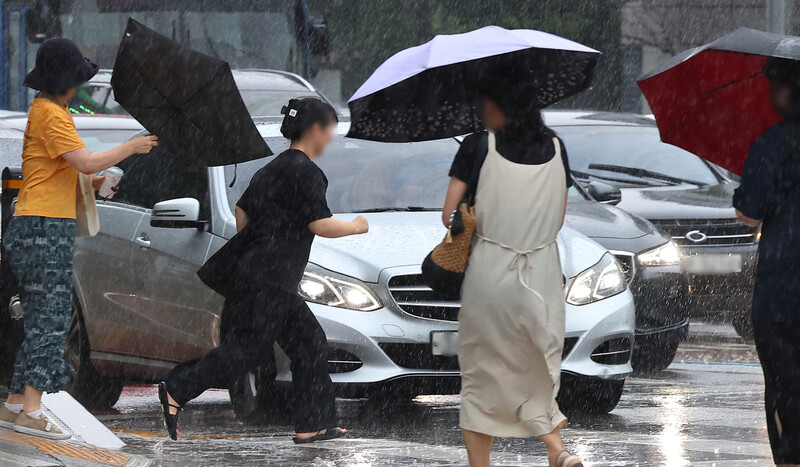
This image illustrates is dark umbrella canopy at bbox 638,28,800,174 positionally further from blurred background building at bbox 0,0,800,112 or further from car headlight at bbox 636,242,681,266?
blurred background building at bbox 0,0,800,112

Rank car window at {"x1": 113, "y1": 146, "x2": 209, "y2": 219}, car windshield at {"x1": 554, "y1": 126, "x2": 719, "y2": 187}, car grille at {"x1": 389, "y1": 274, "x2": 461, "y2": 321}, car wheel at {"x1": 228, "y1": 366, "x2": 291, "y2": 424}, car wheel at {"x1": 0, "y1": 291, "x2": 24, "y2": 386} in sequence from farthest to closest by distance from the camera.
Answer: car windshield at {"x1": 554, "y1": 126, "x2": 719, "y2": 187} → car window at {"x1": 113, "y1": 146, "x2": 209, "y2": 219} → car wheel at {"x1": 0, "y1": 291, "x2": 24, "y2": 386} → car wheel at {"x1": 228, "y1": 366, "x2": 291, "y2": 424} → car grille at {"x1": 389, "y1": 274, "x2": 461, "y2": 321}

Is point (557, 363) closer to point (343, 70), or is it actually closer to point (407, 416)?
point (407, 416)

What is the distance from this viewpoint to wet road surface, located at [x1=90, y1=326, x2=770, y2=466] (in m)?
6.86

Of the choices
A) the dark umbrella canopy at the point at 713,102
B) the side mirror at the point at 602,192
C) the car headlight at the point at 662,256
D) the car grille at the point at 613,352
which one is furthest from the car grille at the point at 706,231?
the dark umbrella canopy at the point at 713,102

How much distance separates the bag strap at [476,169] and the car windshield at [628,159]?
273 inches

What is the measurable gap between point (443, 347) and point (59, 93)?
2.28 m

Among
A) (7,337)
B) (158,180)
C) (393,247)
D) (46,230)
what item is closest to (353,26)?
(158,180)

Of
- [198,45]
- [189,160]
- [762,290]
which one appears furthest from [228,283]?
[198,45]

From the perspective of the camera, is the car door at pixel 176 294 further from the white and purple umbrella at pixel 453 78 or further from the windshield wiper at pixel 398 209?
the white and purple umbrella at pixel 453 78

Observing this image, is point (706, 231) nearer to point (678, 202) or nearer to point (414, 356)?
point (678, 202)

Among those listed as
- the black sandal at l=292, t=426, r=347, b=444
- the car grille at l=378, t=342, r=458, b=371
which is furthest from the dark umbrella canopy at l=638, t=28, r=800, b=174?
the car grille at l=378, t=342, r=458, b=371

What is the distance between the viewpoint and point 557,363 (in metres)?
5.79

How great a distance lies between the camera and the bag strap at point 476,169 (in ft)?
18.6

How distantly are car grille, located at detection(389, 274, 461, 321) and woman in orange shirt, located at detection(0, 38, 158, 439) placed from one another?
1.63 metres
